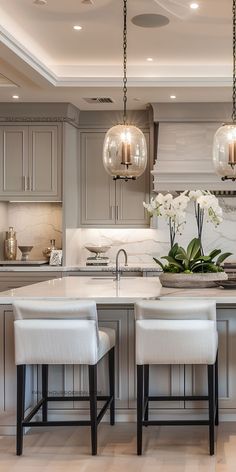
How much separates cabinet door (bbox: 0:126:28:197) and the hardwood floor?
3.26 metres

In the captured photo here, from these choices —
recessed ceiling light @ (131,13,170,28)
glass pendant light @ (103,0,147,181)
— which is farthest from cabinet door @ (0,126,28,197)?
glass pendant light @ (103,0,147,181)

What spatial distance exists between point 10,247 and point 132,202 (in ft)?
4.75

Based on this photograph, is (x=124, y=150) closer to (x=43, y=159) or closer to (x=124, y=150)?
(x=124, y=150)

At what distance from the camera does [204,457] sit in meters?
3.26

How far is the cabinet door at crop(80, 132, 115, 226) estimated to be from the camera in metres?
6.64

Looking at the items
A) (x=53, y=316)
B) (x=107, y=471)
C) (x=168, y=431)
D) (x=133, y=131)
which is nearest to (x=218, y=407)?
(x=168, y=431)

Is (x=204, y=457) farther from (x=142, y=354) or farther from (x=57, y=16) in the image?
(x=57, y=16)

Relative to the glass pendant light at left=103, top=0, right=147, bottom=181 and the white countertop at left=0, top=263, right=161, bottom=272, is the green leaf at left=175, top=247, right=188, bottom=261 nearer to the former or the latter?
the glass pendant light at left=103, top=0, right=147, bottom=181

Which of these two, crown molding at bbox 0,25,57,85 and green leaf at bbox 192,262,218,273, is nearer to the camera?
green leaf at bbox 192,262,218,273

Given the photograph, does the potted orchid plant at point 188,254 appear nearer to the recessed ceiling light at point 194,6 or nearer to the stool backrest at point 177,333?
the stool backrest at point 177,333

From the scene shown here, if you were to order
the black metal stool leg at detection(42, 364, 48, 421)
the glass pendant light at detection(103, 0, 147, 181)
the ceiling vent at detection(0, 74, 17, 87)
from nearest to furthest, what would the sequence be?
the black metal stool leg at detection(42, 364, 48, 421)
the glass pendant light at detection(103, 0, 147, 181)
the ceiling vent at detection(0, 74, 17, 87)

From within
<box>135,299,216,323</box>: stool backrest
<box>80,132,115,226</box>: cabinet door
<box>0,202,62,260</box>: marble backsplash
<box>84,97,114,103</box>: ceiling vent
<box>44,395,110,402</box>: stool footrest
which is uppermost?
<box>84,97,114,103</box>: ceiling vent

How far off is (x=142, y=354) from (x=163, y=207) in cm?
112

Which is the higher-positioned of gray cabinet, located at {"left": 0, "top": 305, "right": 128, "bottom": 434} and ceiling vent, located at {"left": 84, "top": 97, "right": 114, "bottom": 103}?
ceiling vent, located at {"left": 84, "top": 97, "right": 114, "bottom": 103}
